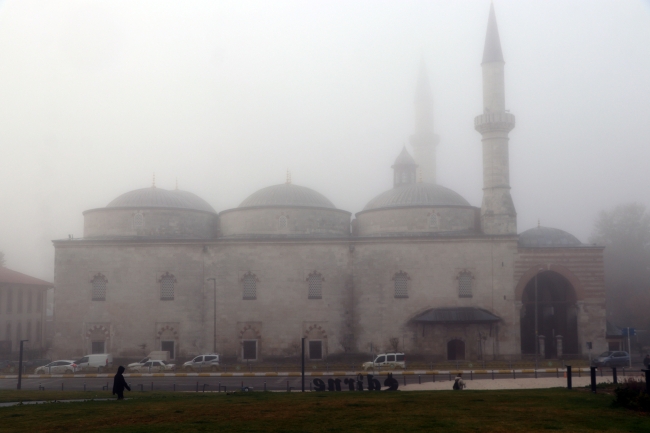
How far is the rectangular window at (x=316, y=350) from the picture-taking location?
3931 centimetres

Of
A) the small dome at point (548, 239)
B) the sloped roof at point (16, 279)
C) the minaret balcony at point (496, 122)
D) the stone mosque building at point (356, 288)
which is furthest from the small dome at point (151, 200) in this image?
the small dome at point (548, 239)

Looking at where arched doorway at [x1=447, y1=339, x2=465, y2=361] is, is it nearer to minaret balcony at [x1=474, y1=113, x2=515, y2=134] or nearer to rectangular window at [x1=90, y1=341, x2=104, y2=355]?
minaret balcony at [x1=474, y1=113, x2=515, y2=134]

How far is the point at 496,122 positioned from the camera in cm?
4062

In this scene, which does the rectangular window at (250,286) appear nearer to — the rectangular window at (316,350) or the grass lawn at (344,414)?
the rectangular window at (316,350)

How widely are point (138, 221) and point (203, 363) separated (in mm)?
10451

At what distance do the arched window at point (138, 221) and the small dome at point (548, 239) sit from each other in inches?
922

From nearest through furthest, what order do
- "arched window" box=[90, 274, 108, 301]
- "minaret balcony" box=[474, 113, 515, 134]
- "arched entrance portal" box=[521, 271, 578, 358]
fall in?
"arched entrance portal" box=[521, 271, 578, 358]
"arched window" box=[90, 274, 108, 301]
"minaret balcony" box=[474, 113, 515, 134]

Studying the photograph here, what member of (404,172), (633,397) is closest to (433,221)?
(404,172)

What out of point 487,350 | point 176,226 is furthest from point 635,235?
point 176,226

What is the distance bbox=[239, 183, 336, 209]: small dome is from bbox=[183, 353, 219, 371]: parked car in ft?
33.1

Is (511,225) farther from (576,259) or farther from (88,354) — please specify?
(88,354)

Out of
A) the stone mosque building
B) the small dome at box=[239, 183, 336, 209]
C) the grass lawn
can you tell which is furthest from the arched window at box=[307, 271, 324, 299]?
the grass lawn

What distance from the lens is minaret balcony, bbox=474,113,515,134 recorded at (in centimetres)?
4066

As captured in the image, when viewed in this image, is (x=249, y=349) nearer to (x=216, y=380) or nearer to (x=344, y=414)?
(x=216, y=380)
